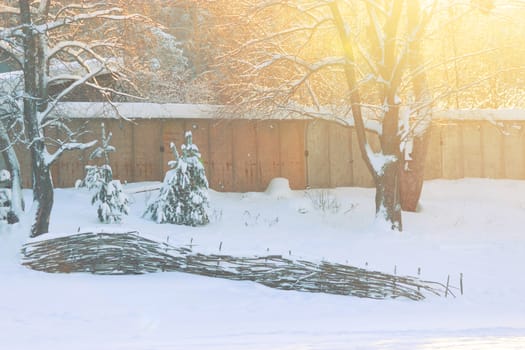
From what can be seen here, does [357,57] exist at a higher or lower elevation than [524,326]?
higher

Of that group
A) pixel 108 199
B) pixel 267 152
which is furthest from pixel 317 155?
pixel 108 199

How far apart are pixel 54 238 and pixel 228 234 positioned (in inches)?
124

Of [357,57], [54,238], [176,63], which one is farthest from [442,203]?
[176,63]

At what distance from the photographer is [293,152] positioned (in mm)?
15820

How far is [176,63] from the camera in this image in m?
A: 25.6

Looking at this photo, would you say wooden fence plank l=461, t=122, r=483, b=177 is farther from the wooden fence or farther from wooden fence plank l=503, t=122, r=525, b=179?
wooden fence plank l=503, t=122, r=525, b=179

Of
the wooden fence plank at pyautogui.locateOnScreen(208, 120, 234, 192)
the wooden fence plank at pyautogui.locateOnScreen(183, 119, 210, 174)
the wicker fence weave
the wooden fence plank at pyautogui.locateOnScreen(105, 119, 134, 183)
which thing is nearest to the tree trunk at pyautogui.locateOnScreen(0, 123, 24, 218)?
the wicker fence weave

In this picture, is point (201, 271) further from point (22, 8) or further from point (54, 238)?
point (22, 8)

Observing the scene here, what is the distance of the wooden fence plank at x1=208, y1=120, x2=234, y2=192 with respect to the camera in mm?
15156

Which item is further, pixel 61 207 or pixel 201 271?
pixel 61 207

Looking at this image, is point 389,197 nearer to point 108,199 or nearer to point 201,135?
point 108,199

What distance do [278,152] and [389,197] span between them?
460 cm

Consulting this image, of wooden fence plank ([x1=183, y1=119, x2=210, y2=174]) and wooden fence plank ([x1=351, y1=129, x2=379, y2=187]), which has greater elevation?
wooden fence plank ([x1=183, y1=119, x2=210, y2=174])

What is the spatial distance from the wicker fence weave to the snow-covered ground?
15cm
